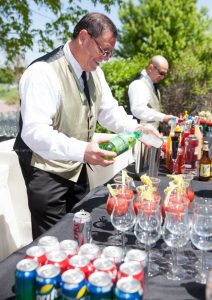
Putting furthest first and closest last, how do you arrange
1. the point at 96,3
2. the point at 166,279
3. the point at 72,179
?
1. the point at 96,3
2. the point at 72,179
3. the point at 166,279

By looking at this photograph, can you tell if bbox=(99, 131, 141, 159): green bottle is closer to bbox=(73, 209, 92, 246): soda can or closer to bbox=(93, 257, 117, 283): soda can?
bbox=(73, 209, 92, 246): soda can

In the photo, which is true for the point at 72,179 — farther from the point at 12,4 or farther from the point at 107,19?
the point at 12,4

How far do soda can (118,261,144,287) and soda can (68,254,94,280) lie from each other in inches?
3.4

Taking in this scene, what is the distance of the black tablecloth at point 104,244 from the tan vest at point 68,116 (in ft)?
0.79

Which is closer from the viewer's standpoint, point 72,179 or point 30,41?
point 72,179

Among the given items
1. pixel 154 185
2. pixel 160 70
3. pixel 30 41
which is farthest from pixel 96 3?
pixel 154 185

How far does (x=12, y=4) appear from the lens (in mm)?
6879

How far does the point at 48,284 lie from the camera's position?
909 millimetres

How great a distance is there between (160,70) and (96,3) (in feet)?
11.3

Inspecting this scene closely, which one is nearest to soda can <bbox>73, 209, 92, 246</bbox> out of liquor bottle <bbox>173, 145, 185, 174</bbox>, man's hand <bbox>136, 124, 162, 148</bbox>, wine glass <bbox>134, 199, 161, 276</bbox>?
wine glass <bbox>134, 199, 161, 276</bbox>

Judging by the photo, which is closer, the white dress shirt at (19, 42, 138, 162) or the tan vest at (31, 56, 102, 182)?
the white dress shirt at (19, 42, 138, 162)

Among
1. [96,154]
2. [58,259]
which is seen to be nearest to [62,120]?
[96,154]

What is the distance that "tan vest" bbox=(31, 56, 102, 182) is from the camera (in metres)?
2.14

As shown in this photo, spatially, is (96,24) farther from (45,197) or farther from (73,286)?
(73,286)
